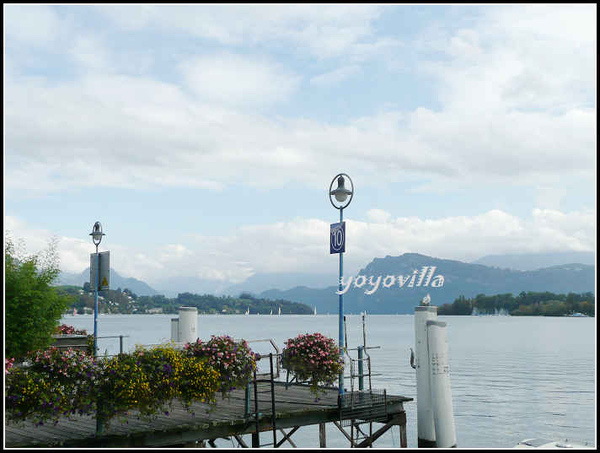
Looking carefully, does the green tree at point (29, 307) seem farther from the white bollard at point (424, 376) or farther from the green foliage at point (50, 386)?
the white bollard at point (424, 376)

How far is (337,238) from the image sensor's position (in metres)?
15.0

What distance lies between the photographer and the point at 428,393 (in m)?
14.7

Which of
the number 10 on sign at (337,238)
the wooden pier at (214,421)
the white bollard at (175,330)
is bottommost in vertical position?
the wooden pier at (214,421)

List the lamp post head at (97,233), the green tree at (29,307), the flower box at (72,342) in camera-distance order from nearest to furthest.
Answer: the green tree at (29,307) < the flower box at (72,342) < the lamp post head at (97,233)

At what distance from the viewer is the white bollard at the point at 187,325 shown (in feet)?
67.4

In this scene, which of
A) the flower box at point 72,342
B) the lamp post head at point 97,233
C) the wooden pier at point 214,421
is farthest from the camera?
the lamp post head at point 97,233

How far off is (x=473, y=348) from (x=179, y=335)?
2859 inches

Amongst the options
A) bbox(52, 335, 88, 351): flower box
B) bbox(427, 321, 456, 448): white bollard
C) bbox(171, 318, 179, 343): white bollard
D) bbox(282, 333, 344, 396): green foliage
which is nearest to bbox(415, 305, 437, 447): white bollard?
bbox(427, 321, 456, 448): white bollard

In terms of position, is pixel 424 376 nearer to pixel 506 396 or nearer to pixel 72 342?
pixel 72 342

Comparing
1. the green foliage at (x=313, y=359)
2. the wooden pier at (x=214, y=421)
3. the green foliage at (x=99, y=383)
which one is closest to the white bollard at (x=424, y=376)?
the wooden pier at (x=214, y=421)

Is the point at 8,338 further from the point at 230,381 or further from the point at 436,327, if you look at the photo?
the point at 436,327

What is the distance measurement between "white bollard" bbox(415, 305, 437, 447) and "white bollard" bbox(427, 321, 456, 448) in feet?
0.47

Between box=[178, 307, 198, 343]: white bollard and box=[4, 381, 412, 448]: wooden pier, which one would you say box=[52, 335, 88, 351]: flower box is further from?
box=[4, 381, 412, 448]: wooden pier

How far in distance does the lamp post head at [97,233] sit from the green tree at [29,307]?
714cm
